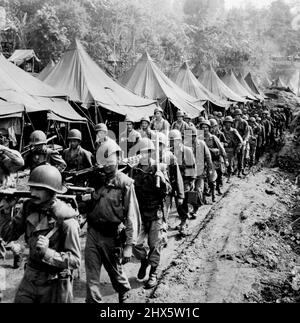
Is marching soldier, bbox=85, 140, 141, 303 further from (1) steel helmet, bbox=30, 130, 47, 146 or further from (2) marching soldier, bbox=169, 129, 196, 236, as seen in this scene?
(2) marching soldier, bbox=169, 129, 196, 236

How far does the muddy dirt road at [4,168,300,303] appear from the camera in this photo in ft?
16.6

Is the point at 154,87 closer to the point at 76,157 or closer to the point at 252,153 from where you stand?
the point at 252,153

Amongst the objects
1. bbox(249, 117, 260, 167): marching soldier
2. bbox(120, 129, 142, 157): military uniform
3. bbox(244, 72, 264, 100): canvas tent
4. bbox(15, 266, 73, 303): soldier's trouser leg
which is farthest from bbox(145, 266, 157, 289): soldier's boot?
bbox(244, 72, 264, 100): canvas tent

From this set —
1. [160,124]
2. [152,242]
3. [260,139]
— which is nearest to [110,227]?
[152,242]

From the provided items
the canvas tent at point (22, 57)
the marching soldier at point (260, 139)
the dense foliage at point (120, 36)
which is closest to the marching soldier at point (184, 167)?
the marching soldier at point (260, 139)

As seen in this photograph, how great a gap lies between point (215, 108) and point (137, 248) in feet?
50.8

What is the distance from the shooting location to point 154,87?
14672 mm

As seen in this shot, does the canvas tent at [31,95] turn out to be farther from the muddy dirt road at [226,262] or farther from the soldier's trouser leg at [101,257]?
the soldier's trouser leg at [101,257]

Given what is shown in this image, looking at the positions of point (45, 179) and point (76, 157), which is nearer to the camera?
point (45, 179)

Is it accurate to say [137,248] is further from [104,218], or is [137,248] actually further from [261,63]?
[261,63]

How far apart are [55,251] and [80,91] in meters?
8.39

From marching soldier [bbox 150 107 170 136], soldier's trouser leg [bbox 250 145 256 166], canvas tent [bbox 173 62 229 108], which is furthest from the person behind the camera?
canvas tent [bbox 173 62 229 108]

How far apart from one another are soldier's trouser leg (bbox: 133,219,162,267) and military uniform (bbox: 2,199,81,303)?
7.30 ft

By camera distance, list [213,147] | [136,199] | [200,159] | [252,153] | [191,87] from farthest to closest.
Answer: [191,87], [252,153], [213,147], [200,159], [136,199]
